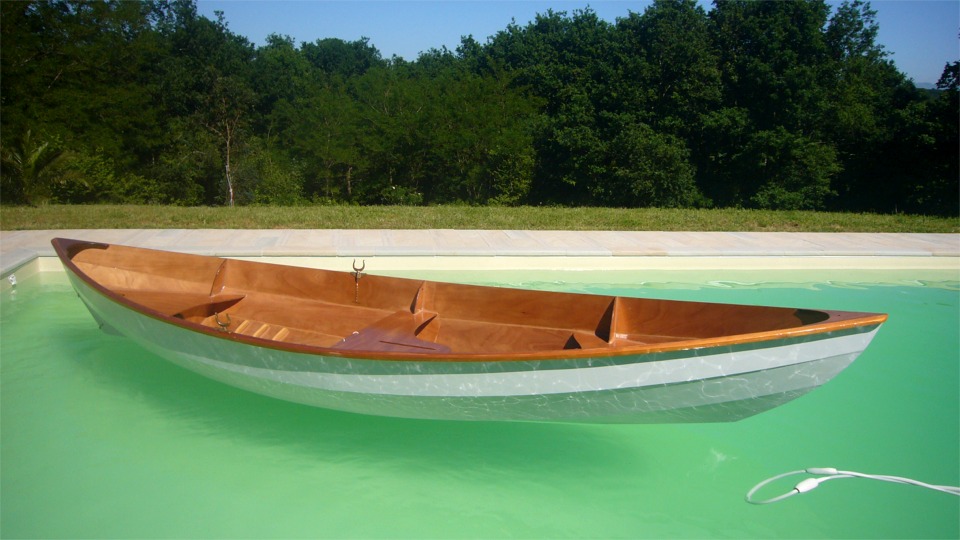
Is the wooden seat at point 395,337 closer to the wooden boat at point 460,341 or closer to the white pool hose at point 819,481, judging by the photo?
the wooden boat at point 460,341

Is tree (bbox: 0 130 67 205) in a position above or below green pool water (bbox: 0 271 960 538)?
above

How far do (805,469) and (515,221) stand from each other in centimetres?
618

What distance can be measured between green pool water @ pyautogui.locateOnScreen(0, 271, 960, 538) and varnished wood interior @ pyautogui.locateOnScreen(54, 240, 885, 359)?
0.52 metres

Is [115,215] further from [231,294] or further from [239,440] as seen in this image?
[239,440]

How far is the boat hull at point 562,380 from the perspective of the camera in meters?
3.28

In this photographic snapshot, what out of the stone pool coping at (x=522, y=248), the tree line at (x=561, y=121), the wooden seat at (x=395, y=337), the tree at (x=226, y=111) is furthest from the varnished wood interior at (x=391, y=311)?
the tree at (x=226, y=111)

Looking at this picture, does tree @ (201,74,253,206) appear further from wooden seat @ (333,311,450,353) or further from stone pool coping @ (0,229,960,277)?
wooden seat @ (333,311,450,353)

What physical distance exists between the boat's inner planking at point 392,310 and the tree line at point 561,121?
498 inches

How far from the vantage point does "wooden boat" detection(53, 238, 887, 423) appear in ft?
10.9

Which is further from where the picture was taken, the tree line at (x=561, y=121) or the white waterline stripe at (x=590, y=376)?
the tree line at (x=561, y=121)

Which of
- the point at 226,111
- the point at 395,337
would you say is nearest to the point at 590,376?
the point at 395,337

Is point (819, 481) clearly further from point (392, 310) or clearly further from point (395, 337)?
point (392, 310)

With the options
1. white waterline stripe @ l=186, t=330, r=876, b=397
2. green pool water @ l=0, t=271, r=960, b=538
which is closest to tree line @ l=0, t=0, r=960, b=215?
green pool water @ l=0, t=271, r=960, b=538

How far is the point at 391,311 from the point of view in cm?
486
